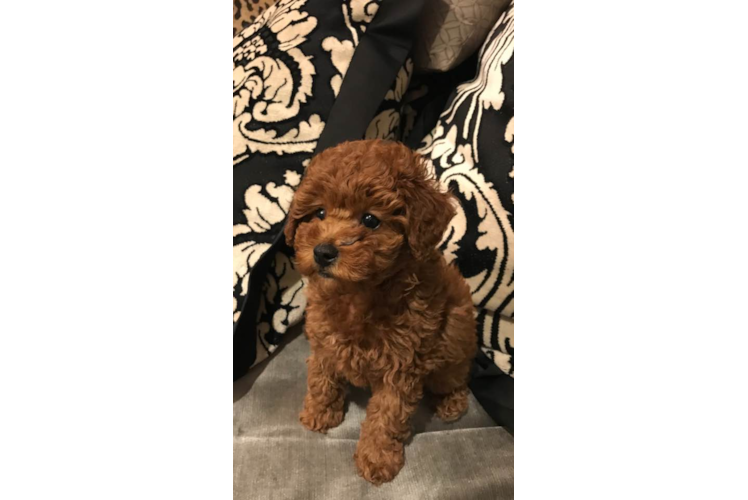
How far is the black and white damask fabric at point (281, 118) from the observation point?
1383mm

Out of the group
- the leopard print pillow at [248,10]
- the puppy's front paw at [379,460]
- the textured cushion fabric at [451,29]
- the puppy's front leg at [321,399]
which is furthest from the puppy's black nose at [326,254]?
the leopard print pillow at [248,10]

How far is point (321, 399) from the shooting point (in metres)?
1.26

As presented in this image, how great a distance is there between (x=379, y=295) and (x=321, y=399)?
15.2 inches

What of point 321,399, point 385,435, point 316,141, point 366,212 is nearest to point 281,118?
point 316,141

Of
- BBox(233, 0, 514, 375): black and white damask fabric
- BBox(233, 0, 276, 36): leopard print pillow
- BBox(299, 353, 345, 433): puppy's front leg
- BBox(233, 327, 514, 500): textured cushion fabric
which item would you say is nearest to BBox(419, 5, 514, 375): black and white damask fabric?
BBox(233, 0, 514, 375): black and white damask fabric

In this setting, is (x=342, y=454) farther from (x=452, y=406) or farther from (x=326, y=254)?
(x=326, y=254)

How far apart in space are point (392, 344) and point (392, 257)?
25 cm

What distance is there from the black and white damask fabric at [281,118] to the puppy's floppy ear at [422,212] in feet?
1.76
